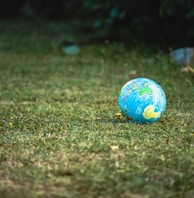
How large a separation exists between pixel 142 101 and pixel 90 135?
0.65m

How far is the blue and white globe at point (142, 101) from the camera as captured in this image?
4.77 meters

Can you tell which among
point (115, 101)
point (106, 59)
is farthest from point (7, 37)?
point (115, 101)

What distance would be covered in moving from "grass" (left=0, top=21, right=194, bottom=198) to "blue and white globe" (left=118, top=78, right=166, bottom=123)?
0.11 m

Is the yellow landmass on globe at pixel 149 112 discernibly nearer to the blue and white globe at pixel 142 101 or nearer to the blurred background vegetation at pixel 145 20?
the blue and white globe at pixel 142 101

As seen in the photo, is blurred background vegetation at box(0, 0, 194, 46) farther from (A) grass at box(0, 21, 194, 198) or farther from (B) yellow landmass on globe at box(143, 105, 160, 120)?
(B) yellow landmass on globe at box(143, 105, 160, 120)

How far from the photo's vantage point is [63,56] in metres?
9.70

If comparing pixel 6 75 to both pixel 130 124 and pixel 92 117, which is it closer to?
pixel 92 117

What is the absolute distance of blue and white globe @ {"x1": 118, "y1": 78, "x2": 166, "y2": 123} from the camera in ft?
15.6

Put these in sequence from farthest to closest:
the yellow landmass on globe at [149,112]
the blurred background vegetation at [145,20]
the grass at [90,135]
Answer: the blurred background vegetation at [145,20] → the yellow landmass on globe at [149,112] → the grass at [90,135]

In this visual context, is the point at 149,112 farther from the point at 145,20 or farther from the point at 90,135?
the point at 145,20

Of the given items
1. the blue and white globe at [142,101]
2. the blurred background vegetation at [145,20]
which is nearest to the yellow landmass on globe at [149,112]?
the blue and white globe at [142,101]

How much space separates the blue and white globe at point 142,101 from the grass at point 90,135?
4.4 inches

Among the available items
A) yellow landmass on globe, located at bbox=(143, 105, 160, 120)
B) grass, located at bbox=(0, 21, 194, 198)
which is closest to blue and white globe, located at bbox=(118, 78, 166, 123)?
yellow landmass on globe, located at bbox=(143, 105, 160, 120)

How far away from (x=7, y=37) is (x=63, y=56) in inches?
111
